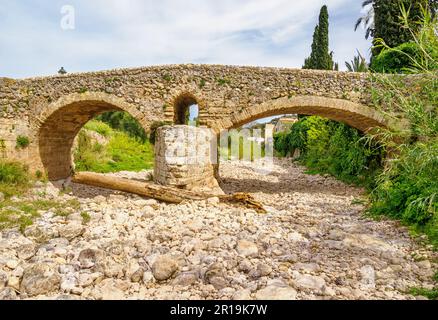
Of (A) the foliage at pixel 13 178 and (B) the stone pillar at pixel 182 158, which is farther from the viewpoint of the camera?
(A) the foliage at pixel 13 178

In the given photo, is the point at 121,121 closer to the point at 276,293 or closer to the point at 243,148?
the point at 243,148

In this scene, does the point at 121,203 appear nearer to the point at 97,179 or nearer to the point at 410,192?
the point at 97,179

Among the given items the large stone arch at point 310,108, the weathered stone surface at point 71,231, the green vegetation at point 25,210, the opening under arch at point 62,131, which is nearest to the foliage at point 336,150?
the large stone arch at point 310,108

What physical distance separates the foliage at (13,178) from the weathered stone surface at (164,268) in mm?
6251

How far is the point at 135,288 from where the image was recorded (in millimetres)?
3184

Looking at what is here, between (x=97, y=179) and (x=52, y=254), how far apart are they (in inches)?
157

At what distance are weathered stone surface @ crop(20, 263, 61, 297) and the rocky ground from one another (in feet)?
0.03

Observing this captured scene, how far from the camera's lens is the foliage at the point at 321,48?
19469mm

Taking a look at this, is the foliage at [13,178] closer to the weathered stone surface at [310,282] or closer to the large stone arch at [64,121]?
the large stone arch at [64,121]

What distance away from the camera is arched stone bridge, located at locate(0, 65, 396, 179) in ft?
27.5

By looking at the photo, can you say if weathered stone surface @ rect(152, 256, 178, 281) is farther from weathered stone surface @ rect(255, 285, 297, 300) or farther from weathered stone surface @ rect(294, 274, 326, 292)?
weathered stone surface @ rect(294, 274, 326, 292)

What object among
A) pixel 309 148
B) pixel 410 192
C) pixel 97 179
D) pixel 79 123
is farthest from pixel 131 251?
pixel 309 148

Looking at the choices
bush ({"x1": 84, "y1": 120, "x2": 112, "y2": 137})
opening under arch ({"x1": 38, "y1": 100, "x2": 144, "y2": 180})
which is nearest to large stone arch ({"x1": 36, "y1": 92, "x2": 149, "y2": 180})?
opening under arch ({"x1": 38, "y1": 100, "x2": 144, "y2": 180})

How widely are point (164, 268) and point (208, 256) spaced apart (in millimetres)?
596
